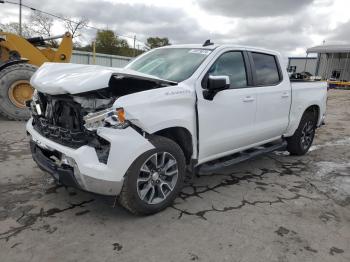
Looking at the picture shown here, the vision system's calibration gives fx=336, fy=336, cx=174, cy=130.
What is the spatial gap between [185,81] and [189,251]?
5.95 ft

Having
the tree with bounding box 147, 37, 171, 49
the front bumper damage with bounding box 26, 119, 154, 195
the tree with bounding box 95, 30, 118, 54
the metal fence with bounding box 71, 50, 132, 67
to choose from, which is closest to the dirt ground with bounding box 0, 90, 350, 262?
the front bumper damage with bounding box 26, 119, 154, 195

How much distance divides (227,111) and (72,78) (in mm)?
1882

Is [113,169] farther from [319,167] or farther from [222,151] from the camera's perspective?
[319,167]

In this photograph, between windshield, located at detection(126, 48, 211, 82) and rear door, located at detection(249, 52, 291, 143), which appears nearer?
windshield, located at detection(126, 48, 211, 82)

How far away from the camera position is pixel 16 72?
8.07 metres

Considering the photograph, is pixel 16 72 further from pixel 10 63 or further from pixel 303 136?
pixel 303 136

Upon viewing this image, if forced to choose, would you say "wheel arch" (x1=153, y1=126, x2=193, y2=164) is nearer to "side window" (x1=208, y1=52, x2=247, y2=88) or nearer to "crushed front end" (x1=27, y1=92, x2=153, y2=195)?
"crushed front end" (x1=27, y1=92, x2=153, y2=195)

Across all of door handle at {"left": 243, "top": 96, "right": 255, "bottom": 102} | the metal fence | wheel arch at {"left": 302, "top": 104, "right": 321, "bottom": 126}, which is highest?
the metal fence

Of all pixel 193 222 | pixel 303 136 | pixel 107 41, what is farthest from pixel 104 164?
pixel 107 41

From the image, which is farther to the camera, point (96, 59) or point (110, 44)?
point (110, 44)

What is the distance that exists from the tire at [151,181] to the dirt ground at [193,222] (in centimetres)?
14

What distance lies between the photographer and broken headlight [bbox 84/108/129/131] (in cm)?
305

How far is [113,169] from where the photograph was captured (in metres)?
3.04

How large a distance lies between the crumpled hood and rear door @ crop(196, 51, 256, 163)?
63cm
